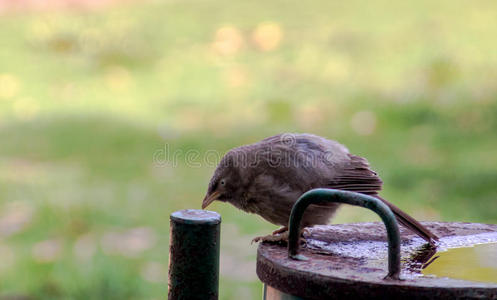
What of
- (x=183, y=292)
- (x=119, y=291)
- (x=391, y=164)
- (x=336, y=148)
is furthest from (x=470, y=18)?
(x=183, y=292)

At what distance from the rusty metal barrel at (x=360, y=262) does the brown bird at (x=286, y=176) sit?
248 mm

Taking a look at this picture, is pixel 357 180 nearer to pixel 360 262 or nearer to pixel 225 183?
pixel 225 183

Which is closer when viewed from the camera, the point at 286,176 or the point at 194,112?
the point at 286,176

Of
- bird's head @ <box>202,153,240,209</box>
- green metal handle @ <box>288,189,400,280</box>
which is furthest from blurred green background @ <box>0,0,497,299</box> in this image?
green metal handle @ <box>288,189,400,280</box>

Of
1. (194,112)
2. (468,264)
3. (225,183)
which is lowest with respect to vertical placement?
(468,264)

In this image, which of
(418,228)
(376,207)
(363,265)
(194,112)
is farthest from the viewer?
(194,112)

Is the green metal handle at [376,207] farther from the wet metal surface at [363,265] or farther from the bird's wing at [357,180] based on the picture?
the bird's wing at [357,180]

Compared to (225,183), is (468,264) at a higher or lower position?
lower

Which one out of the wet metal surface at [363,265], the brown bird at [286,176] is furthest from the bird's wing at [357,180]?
the wet metal surface at [363,265]

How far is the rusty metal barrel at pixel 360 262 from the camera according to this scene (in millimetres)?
2273

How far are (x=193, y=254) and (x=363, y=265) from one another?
568 millimetres

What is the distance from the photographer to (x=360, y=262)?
2691 mm

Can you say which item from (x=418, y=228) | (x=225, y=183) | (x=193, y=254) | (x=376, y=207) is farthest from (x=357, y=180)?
(x=376, y=207)

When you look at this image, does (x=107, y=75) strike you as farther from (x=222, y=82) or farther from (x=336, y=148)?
(x=336, y=148)
